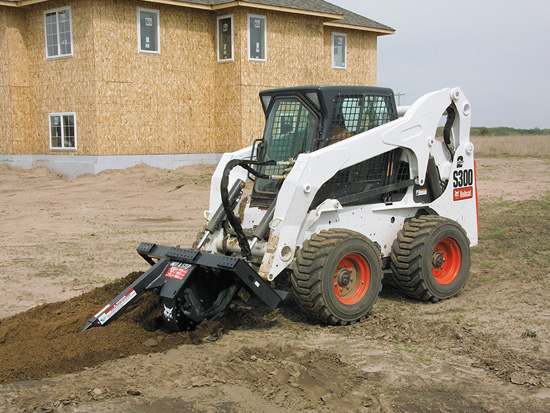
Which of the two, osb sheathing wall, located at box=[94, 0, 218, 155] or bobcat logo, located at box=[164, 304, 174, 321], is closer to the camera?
bobcat logo, located at box=[164, 304, 174, 321]

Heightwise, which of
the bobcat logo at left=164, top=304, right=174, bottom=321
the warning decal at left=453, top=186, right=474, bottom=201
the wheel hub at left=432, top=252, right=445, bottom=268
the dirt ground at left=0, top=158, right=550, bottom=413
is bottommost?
the dirt ground at left=0, top=158, right=550, bottom=413

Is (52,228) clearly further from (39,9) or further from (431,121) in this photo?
(39,9)

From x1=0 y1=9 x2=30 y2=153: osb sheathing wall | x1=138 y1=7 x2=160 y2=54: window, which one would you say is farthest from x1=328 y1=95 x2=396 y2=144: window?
x1=0 y1=9 x2=30 y2=153: osb sheathing wall

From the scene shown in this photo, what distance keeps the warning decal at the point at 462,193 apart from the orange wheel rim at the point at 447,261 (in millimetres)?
667

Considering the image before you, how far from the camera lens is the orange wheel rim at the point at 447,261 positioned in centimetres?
827

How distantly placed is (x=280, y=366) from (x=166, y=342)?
3.89 ft

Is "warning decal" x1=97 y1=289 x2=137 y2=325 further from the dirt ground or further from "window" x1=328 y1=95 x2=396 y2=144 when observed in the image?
"window" x1=328 y1=95 x2=396 y2=144

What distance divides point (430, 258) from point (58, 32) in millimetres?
17736

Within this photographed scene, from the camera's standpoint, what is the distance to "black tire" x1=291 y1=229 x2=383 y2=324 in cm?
681

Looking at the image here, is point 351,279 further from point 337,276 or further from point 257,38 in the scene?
point 257,38

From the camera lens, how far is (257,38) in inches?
932

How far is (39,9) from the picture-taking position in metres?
22.7

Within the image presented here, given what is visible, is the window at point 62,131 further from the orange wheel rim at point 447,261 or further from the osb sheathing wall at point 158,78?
the orange wheel rim at point 447,261

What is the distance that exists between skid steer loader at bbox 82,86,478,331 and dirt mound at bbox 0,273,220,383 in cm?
20
